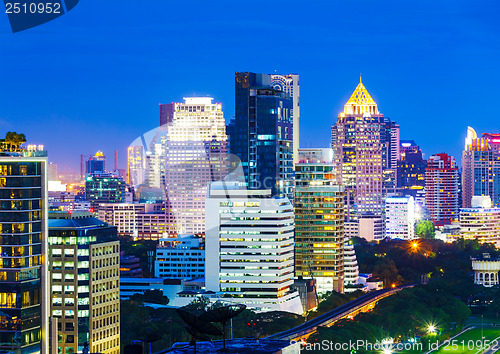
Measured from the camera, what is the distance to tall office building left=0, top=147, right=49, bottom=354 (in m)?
53.5

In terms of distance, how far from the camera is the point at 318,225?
95562mm

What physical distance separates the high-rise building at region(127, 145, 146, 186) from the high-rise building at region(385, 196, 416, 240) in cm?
4289

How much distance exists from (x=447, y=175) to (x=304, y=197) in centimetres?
10532

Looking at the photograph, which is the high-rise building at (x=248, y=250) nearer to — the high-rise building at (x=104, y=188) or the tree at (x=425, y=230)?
the tree at (x=425, y=230)

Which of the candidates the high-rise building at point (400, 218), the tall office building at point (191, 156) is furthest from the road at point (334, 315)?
the high-rise building at point (400, 218)

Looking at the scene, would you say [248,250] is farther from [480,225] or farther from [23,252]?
[480,225]

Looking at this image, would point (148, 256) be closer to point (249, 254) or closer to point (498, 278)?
point (249, 254)

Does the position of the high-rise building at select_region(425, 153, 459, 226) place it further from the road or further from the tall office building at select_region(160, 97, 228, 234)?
the road

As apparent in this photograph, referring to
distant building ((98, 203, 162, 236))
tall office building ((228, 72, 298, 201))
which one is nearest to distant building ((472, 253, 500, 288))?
tall office building ((228, 72, 298, 201))

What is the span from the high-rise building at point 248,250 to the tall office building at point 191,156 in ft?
174

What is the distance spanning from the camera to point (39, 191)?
186 feet

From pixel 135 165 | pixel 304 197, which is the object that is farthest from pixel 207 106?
pixel 304 197

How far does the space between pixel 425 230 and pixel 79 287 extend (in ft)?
370

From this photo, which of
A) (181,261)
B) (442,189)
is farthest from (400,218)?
(181,261)
